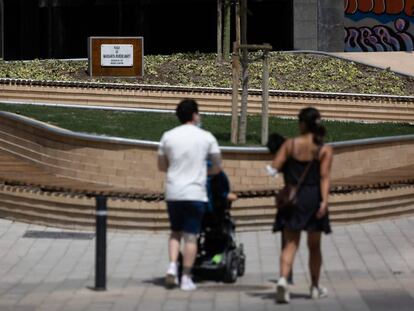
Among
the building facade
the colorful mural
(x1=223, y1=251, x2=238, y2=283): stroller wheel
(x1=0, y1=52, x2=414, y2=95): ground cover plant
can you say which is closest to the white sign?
(x1=0, y1=52, x2=414, y2=95): ground cover plant

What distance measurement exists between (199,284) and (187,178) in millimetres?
1209

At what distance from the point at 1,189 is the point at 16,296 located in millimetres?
4308

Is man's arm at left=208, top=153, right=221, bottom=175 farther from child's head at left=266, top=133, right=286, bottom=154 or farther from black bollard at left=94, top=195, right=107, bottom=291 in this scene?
black bollard at left=94, top=195, right=107, bottom=291

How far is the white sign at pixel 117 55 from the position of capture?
24.1 metres

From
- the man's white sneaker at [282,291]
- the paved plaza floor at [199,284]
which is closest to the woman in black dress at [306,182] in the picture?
the man's white sneaker at [282,291]

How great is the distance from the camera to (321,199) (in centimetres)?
1088

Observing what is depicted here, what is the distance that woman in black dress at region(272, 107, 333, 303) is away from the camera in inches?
427

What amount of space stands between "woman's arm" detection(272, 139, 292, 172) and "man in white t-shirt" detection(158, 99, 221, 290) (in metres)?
0.73

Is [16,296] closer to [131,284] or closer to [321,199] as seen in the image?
[131,284]

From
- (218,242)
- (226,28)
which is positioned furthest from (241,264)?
(226,28)

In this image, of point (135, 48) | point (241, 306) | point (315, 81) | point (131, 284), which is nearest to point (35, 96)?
point (135, 48)

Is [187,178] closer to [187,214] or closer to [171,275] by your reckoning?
[187,214]

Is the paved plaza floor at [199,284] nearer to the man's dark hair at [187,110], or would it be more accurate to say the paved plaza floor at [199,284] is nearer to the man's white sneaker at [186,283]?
the man's white sneaker at [186,283]

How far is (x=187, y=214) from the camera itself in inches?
447
